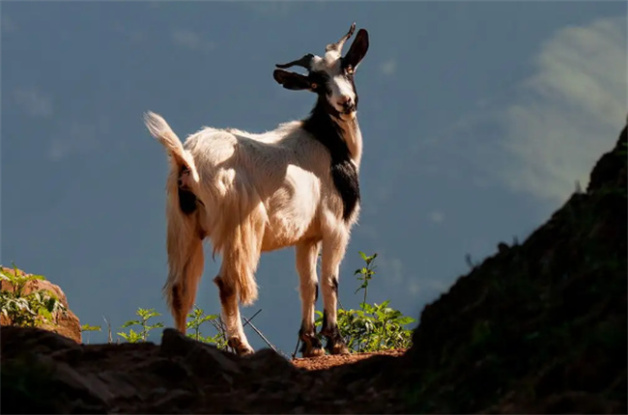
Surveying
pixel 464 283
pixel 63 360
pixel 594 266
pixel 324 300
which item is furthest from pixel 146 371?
pixel 324 300

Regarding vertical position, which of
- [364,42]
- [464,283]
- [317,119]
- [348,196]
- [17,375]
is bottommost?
[17,375]

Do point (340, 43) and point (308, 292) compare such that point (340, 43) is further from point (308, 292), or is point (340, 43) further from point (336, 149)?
point (308, 292)

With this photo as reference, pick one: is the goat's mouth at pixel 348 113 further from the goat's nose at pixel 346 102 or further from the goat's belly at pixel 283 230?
the goat's belly at pixel 283 230

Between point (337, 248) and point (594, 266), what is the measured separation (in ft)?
17.0

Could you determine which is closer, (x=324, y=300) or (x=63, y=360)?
(x=63, y=360)

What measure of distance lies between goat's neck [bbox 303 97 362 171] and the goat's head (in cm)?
7

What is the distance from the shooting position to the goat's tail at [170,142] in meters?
8.69

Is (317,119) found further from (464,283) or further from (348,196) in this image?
(464,283)

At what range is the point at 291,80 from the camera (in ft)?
34.6

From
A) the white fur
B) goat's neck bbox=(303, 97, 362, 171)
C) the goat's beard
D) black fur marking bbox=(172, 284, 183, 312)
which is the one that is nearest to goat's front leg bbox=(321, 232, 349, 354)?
the white fur

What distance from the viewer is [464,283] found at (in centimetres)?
593

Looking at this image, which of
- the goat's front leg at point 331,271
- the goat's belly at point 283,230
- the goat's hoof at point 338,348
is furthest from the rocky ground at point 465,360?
the goat's front leg at point 331,271

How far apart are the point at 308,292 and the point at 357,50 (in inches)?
86.2

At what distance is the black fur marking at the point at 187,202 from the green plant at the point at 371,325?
1.73 meters
